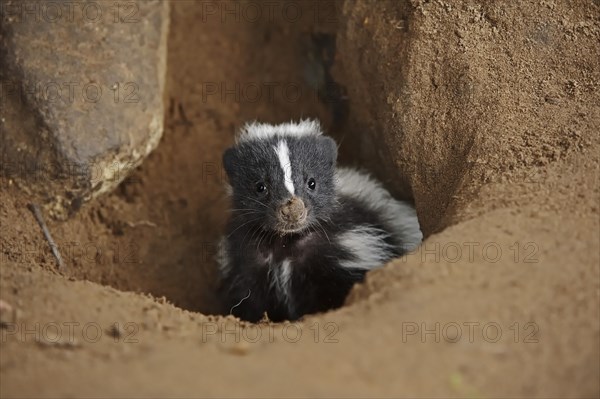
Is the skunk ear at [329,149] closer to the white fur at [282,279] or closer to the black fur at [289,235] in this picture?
the black fur at [289,235]

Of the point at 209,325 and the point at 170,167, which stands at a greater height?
the point at 170,167

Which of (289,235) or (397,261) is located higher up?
(289,235)

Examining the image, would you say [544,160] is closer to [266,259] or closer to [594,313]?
[594,313]

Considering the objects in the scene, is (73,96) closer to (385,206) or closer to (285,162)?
(285,162)

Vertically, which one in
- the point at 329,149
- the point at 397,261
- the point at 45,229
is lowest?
the point at 397,261

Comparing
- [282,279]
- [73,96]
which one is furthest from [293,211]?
[73,96]

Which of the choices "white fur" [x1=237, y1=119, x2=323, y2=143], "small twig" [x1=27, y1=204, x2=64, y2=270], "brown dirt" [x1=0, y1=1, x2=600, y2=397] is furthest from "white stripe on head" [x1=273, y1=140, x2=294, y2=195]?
"small twig" [x1=27, y1=204, x2=64, y2=270]

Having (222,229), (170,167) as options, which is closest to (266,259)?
(222,229)
